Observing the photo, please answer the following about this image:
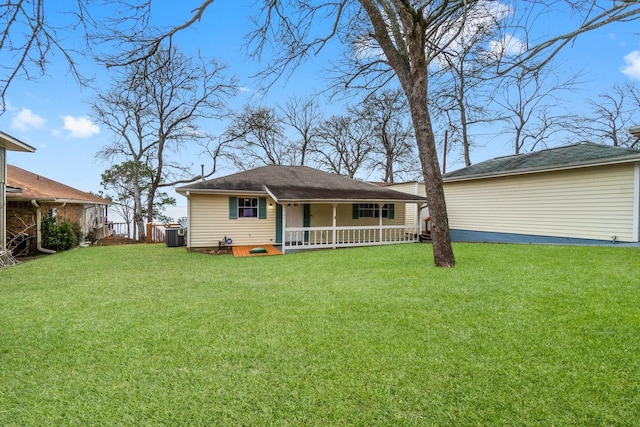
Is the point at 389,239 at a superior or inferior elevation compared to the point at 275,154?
inferior

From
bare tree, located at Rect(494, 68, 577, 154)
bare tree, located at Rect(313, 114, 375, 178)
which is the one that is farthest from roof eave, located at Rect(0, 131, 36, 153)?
bare tree, located at Rect(494, 68, 577, 154)

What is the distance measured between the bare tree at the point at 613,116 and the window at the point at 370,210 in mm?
14050

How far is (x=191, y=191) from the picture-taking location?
10836 millimetres

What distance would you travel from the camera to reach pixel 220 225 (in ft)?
39.2

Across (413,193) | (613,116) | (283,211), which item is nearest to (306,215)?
(283,211)

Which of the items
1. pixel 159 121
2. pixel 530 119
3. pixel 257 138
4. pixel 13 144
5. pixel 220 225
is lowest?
pixel 220 225

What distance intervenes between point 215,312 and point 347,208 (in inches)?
401

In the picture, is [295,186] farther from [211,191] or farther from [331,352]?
[331,352]

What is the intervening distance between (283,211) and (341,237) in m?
3.86

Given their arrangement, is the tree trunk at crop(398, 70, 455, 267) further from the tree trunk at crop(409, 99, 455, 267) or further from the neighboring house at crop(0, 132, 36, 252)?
the neighboring house at crop(0, 132, 36, 252)

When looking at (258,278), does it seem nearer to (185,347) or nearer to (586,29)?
(185,347)

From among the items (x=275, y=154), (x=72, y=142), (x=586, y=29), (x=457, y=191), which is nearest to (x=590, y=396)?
(x=586, y=29)

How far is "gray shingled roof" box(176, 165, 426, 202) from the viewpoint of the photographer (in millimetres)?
11312

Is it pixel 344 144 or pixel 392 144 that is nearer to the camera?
pixel 392 144
